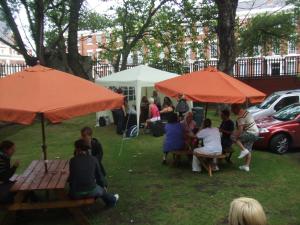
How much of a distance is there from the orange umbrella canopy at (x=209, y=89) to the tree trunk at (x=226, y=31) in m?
6.98

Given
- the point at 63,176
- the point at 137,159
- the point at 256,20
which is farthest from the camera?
the point at 256,20

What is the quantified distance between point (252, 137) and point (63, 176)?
16.2ft

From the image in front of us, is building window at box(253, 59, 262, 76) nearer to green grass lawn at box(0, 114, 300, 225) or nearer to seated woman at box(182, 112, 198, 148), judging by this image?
green grass lawn at box(0, 114, 300, 225)

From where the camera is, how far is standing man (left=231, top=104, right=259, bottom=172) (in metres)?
10.7

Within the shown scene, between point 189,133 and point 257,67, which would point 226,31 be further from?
point 257,67

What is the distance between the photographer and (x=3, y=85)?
24.0ft

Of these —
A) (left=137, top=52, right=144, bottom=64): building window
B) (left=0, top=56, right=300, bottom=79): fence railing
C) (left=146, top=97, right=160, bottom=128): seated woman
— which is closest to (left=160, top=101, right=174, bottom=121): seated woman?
(left=146, top=97, right=160, bottom=128): seated woman

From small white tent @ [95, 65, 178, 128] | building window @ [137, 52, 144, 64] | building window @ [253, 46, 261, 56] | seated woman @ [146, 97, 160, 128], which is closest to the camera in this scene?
seated woman @ [146, 97, 160, 128]

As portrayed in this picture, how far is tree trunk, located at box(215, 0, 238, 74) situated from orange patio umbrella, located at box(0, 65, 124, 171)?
10.9 m

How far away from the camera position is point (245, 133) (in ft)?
35.2

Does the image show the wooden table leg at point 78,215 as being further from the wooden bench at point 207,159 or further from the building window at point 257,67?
the building window at point 257,67

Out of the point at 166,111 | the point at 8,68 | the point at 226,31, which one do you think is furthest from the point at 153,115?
the point at 8,68

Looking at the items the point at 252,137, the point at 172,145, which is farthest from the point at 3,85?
the point at 252,137

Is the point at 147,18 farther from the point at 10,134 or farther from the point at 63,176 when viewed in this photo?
the point at 63,176
